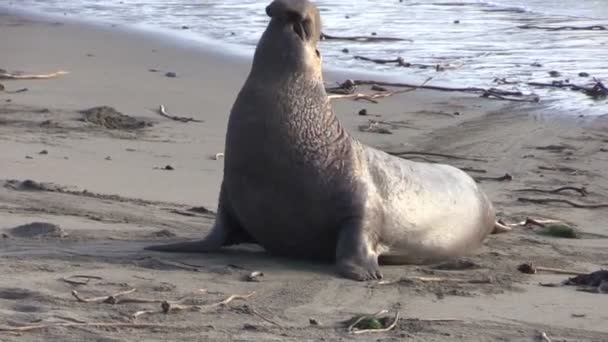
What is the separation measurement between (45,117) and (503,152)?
3.32 m

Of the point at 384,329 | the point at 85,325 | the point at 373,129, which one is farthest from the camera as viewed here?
the point at 373,129

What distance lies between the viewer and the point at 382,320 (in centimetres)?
487

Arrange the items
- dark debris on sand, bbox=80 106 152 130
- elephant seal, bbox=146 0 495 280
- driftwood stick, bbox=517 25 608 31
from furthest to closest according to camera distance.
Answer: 1. driftwood stick, bbox=517 25 608 31
2. dark debris on sand, bbox=80 106 152 130
3. elephant seal, bbox=146 0 495 280

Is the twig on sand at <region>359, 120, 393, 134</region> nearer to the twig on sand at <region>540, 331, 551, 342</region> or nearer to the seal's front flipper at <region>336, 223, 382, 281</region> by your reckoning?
the seal's front flipper at <region>336, 223, 382, 281</region>

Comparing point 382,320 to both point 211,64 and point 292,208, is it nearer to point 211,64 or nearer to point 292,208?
point 292,208

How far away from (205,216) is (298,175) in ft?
4.53

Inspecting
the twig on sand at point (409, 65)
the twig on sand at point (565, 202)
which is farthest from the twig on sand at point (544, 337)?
the twig on sand at point (409, 65)

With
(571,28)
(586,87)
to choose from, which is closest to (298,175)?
(586,87)

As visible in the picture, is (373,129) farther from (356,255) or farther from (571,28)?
(571,28)

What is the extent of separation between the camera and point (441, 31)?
1728 cm

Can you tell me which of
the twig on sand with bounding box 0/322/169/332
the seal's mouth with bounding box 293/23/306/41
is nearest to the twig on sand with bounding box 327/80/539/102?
the seal's mouth with bounding box 293/23/306/41

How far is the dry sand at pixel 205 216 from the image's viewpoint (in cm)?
482

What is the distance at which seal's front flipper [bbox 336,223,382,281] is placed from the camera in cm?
580

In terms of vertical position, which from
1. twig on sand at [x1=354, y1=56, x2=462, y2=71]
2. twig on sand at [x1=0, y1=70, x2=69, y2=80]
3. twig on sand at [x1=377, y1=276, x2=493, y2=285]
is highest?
twig on sand at [x1=377, y1=276, x2=493, y2=285]
